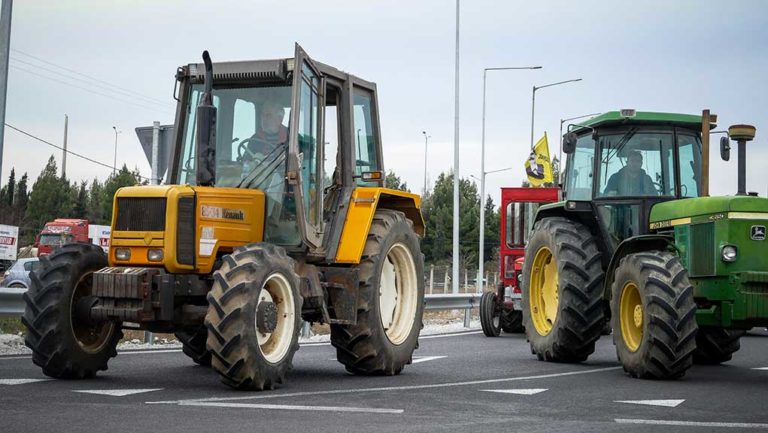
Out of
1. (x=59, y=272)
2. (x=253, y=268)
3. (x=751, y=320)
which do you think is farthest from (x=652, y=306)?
(x=59, y=272)

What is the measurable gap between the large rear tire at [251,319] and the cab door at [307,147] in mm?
964

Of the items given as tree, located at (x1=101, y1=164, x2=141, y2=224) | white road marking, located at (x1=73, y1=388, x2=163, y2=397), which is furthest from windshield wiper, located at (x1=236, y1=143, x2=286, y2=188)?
tree, located at (x1=101, y1=164, x2=141, y2=224)

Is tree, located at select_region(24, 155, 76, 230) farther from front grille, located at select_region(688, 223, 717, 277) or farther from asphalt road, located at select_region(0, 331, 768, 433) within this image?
front grille, located at select_region(688, 223, 717, 277)

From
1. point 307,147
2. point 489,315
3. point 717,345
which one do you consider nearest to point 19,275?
point 489,315

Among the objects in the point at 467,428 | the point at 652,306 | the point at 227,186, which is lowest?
the point at 467,428

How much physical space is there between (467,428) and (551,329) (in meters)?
6.56

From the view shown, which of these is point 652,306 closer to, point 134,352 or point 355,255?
point 355,255

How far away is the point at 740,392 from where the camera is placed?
10836 mm

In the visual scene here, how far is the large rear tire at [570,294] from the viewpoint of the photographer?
13.7 meters

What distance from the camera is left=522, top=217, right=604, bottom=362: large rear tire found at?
44.9 feet

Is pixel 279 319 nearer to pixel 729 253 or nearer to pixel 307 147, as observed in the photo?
pixel 307 147

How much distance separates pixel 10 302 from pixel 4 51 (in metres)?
4.73

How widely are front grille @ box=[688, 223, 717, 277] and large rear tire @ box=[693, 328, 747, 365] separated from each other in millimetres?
2095

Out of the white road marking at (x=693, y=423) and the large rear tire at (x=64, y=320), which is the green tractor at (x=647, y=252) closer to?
the white road marking at (x=693, y=423)
